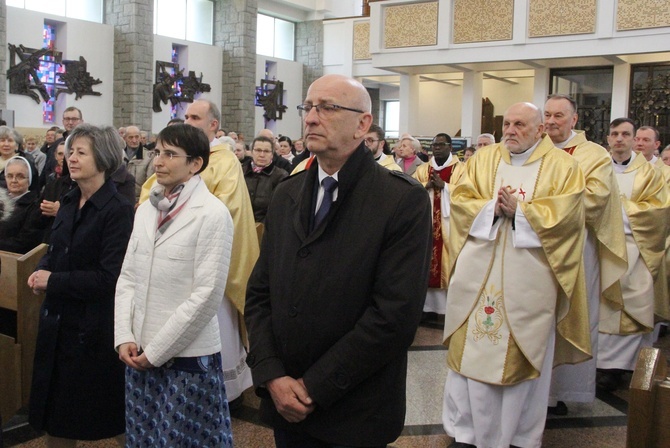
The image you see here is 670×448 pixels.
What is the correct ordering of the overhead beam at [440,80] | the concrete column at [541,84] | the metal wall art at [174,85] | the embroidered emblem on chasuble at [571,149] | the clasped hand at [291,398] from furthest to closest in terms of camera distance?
the overhead beam at [440,80] → the metal wall art at [174,85] → the concrete column at [541,84] → the embroidered emblem on chasuble at [571,149] → the clasped hand at [291,398]

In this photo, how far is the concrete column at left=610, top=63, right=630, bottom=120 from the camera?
14.2 m

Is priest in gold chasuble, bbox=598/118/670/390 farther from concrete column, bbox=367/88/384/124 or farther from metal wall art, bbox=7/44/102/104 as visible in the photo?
concrete column, bbox=367/88/384/124

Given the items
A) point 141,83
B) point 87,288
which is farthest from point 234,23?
point 87,288

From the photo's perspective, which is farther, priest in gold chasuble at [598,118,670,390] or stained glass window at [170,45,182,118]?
stained glass window at [170,45,182,118]

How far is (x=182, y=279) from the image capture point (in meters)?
2.59

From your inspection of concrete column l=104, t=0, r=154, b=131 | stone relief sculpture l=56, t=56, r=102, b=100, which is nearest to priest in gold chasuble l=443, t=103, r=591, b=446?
stone relief sculpture l=56, t=56, r=102, b=100

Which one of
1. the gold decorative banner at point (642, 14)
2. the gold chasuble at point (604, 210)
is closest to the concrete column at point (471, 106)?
the gold decorative banner at point (642, 14)

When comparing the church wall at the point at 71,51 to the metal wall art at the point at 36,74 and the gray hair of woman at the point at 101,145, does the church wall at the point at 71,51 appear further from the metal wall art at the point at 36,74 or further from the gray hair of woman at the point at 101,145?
the gray hair of woman at the point at 101,145

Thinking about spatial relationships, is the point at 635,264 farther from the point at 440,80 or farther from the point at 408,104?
the point at 440,80

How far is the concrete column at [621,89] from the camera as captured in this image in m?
14.2

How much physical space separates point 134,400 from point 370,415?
1.08 meters

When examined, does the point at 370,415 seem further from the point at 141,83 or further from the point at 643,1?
the point at 141,83

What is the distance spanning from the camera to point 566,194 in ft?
11.8

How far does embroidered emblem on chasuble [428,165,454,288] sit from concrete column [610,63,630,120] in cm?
864
